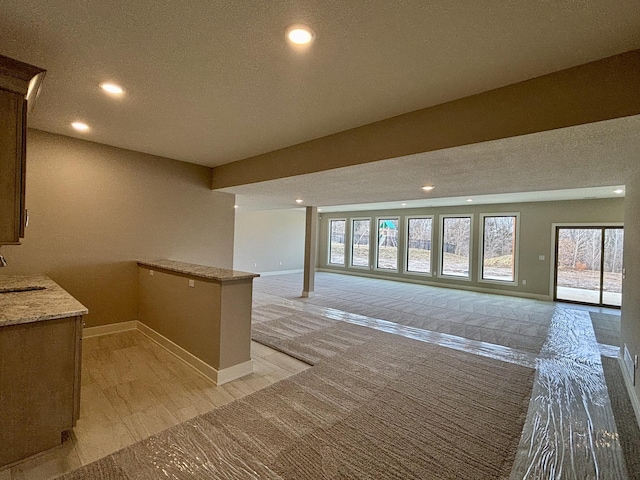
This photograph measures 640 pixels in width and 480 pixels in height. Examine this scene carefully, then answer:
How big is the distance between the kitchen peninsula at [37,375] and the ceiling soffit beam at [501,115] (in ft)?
9.01

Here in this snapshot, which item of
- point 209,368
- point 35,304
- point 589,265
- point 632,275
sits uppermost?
point 632,275

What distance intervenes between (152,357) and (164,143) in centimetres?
264

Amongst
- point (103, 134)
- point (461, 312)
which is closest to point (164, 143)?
point (103, 134)

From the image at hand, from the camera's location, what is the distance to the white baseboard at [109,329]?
399 cm

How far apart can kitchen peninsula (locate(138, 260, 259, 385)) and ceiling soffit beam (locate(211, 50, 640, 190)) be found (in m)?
1.73

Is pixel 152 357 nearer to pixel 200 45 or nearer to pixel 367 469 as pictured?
pixel 367 469

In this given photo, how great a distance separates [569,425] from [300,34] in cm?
340

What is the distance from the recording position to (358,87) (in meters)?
2.33

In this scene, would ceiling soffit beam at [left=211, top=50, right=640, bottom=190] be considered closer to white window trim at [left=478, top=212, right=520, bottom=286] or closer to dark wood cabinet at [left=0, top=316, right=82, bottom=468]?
dark wood cabinet at [left=0, top=316, right=82, bottom=468]

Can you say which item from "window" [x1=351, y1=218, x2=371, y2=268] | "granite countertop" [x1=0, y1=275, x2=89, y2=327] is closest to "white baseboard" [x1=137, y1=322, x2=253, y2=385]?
"granite countertop" [x1=0, y1=275, x2=89, y2=327]

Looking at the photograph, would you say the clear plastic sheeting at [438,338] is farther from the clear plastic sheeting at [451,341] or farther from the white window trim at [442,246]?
the white window trim at [442,246]

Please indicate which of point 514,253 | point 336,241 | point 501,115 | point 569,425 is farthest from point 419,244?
point 501,115

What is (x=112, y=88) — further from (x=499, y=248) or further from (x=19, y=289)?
(x=499, y=248)

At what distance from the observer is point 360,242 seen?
37.7 feet
